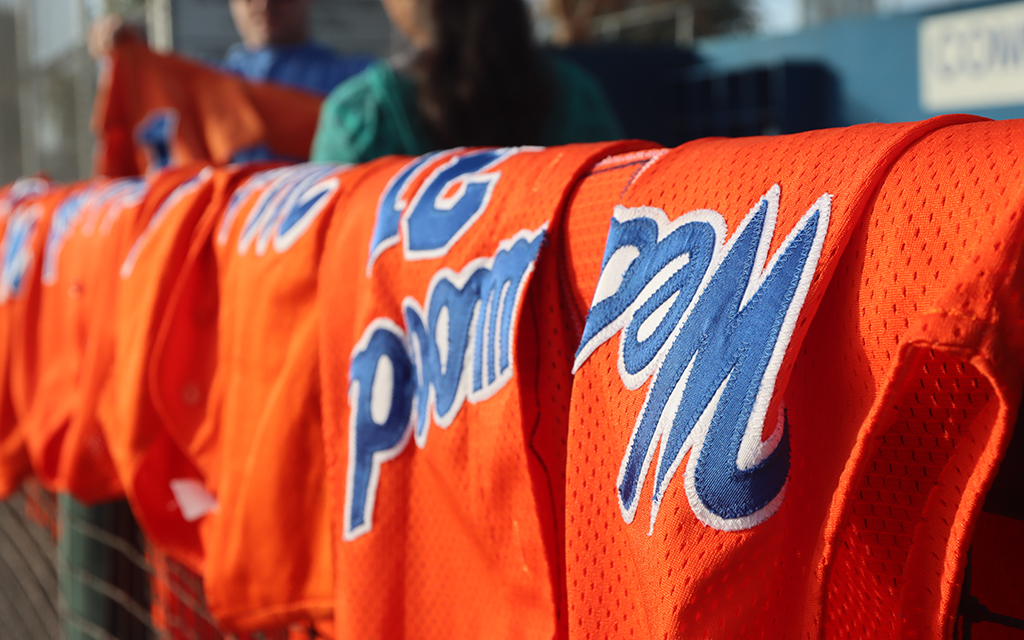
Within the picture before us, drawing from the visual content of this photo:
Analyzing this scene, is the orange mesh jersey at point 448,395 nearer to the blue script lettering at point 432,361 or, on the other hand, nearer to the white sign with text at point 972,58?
the blue script lettering at point 432,361

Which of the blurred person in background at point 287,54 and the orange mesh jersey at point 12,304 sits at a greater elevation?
the blurred person in background at point 287,54

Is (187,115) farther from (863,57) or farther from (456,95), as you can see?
(863,57)

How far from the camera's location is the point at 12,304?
124cm

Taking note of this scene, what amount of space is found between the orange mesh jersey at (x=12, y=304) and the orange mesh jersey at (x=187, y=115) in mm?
348

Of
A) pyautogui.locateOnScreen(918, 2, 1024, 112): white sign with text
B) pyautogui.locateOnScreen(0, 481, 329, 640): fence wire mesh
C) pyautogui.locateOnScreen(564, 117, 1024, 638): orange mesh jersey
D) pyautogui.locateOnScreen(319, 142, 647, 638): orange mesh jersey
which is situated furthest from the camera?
pyautogui.locateOnScreen(918, 2, 1024, 112): white sign with text

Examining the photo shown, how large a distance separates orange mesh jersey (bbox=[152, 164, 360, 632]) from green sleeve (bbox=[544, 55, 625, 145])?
46 centimetres

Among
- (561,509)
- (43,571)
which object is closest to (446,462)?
(561,509)

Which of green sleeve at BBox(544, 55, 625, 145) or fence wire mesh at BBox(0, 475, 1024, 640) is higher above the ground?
green sleeve at BBox(544, 55, 625, 145)

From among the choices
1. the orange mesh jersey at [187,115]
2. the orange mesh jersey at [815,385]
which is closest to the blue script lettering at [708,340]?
the orange mesh jersey at [815,385]

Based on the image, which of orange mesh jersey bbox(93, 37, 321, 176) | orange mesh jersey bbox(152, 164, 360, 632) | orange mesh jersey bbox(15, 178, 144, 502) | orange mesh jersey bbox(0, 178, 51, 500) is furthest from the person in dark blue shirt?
orange mesh jersey bbox(152, 164, 360, 632)

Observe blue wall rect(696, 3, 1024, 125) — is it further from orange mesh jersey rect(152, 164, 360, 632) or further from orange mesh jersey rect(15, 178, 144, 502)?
orange mesh jersey rect(152, 164, 360, 632)

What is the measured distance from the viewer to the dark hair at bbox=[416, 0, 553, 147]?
42.9 inches

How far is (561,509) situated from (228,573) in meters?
0.34

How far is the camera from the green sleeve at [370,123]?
1.08 meters
